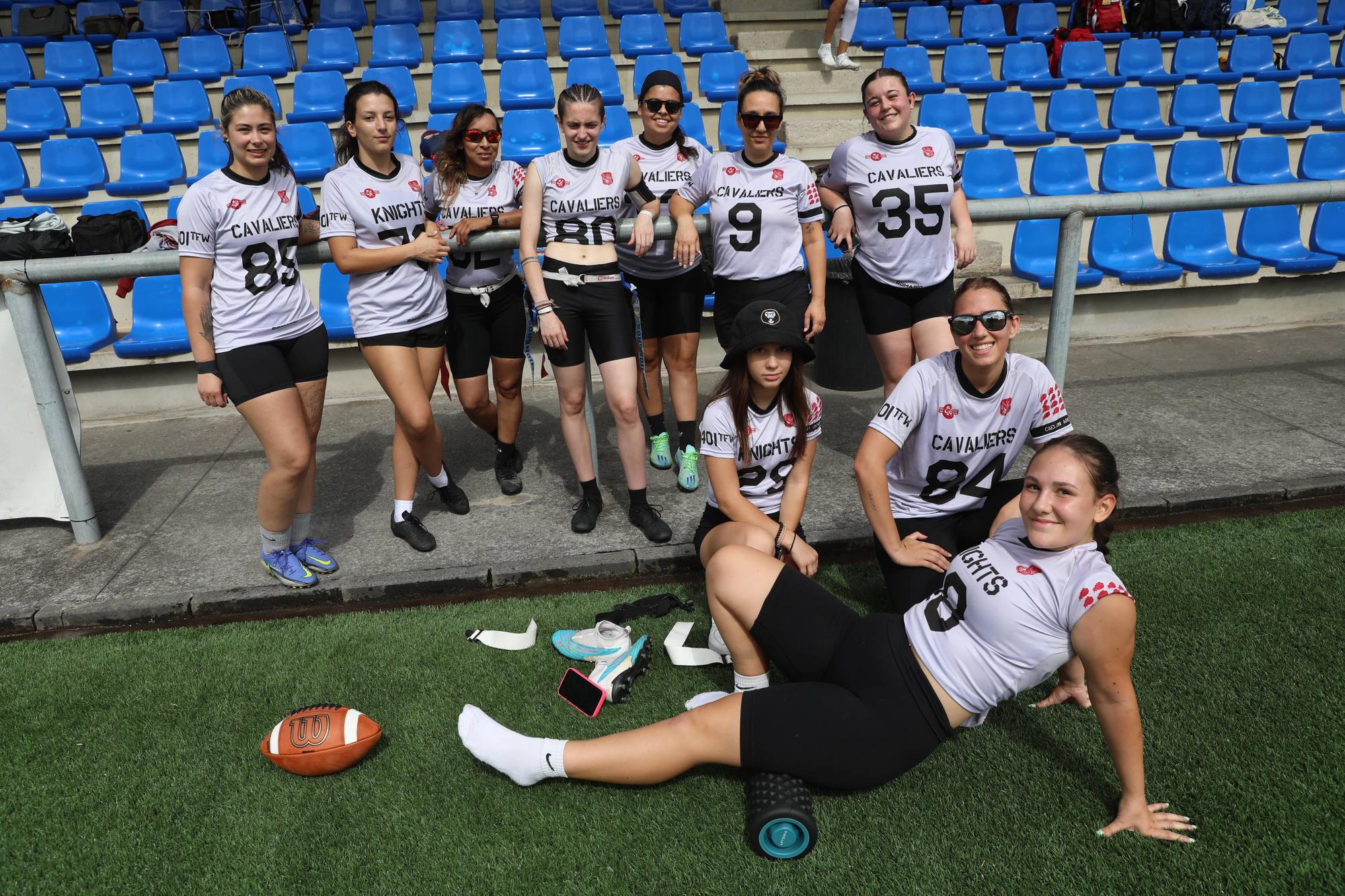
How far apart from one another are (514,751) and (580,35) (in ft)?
31.3

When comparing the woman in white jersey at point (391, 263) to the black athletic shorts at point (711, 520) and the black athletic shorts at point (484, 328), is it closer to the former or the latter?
the black athletic shorts at point (484, 328)

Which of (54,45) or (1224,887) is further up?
(54,45)

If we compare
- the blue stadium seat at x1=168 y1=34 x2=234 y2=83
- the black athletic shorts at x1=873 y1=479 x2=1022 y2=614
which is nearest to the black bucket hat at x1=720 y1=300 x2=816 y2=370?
the black athletic shorts at x1=873 y1=479 x2=1022 y2=614

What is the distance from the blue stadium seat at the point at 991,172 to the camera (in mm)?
8445

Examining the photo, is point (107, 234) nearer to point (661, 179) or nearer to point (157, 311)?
point (157, 311)

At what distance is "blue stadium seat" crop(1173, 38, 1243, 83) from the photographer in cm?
1028

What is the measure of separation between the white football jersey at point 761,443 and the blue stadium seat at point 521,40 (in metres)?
8.17

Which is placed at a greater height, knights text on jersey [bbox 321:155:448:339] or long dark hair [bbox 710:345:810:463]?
knights text on jersey [bbox 321:155:448:339]

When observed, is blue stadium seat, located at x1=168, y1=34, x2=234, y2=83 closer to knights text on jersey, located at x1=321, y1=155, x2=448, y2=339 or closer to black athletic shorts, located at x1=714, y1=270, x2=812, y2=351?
knights text on jersey, located at x1=321, y1=155, x2=448, y2=339

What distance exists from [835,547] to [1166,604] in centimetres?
137

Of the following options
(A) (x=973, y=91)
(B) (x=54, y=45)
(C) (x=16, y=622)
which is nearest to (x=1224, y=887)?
(C) (x=16, y=622)

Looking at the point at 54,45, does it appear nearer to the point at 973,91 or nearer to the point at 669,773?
the point at 973,91

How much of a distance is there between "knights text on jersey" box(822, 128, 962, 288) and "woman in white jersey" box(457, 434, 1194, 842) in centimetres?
197

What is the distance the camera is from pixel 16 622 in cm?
389
